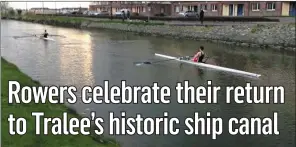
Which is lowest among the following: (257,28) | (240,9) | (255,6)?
(257,28)

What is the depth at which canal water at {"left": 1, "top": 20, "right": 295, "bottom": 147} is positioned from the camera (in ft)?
43.4

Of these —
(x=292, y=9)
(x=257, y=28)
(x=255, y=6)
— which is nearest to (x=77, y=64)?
(x=257, y=28)

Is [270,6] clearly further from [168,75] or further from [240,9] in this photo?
[168,75]

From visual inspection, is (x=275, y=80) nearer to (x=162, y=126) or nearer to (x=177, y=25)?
(x=162, y=126)

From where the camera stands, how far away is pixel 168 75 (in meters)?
24.4

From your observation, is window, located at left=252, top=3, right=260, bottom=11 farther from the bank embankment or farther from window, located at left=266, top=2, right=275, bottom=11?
the bank embankment

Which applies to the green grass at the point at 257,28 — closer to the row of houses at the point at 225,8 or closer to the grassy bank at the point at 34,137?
the row of houses at the point at 225,8

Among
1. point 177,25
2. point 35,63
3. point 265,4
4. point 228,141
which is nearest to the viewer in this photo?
point 228,141

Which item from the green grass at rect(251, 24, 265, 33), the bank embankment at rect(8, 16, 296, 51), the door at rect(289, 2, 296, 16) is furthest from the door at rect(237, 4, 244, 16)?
the green grass at rect(251, 24, 265, 33)

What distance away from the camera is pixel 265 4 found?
6159cm

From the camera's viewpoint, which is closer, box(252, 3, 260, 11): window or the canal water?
the canal water

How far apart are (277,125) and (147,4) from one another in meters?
73.2

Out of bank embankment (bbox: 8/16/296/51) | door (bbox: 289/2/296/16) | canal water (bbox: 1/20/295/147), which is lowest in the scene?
canal water (bbox: 1/20/295/147)

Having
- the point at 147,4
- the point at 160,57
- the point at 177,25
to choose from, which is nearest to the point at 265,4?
the point at 177,25
